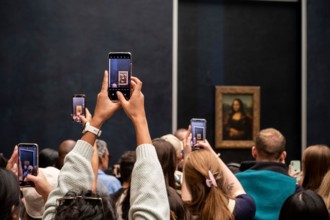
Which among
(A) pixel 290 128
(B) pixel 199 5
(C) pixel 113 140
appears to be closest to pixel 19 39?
(C) pixel 113 140

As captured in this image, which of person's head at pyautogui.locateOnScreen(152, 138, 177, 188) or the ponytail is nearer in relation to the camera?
the ponytail

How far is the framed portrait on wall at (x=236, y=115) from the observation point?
11734 millimetres

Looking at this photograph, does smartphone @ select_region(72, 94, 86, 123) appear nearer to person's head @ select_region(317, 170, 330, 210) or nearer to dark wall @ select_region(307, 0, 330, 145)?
person's head @ select_region(317, 170, 330, 210)

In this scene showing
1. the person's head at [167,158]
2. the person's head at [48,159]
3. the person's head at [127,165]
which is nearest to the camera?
the person's head at [167,158]

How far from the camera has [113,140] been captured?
37.2 ft

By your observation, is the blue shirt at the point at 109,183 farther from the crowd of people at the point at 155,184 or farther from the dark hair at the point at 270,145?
the dark hair at the point at 270,145

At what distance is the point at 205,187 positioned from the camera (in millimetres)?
3779

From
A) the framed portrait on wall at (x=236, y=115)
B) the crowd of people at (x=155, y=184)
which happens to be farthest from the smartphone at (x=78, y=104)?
the framed portrait on wall at (x=236, y=115)

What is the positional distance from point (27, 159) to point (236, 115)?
824 cm

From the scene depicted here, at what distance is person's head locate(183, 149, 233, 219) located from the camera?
3.71m

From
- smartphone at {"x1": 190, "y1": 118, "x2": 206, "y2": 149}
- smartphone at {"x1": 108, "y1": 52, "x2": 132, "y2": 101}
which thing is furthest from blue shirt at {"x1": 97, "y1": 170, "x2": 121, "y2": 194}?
smartphone at {"x1": 108, "y1": 52, "x2": 132, "y2": 101}

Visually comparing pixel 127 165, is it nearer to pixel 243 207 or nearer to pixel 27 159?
pixel 27 159

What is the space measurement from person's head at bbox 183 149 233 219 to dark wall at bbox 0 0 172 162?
24.8 feet

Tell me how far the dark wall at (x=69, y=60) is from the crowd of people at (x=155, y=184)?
3.86m
